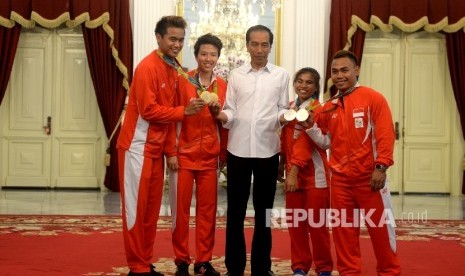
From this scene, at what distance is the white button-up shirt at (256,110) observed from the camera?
14.6 ft

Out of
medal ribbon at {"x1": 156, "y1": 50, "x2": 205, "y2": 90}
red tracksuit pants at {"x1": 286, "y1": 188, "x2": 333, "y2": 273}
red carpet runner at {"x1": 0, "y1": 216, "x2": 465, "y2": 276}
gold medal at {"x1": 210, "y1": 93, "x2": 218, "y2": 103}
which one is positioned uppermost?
medal ribbon at {"x1": 156, "y1": 50, "x2": 205, "y2": 90}

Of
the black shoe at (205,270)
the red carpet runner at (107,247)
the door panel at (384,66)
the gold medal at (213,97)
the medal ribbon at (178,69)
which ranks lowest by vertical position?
the red carpet runner at (107,247)

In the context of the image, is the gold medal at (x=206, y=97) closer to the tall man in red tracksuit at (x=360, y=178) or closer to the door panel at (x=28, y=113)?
the tall man in red tracksuit at (x=360, y=178)

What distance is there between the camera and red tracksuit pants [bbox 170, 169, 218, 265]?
4582 millimetres

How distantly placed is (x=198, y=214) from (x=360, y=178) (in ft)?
3.58

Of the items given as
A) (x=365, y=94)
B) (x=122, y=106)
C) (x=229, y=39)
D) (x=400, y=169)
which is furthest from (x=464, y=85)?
(x=365, y=94)

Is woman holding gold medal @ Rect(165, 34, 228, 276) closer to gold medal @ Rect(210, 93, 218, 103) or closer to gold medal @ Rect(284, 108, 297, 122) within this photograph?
gold medal @ Rect(210, 93, 218, 103)

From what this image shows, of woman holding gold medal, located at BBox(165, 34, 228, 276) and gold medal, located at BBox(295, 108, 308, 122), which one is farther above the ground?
gold medal, located at BBox(295, 108, 308, 122)

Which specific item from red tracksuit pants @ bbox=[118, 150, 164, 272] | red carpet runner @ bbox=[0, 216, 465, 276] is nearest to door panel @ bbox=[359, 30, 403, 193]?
red carpet runner @ bbox=[0, 216, 465, 276]

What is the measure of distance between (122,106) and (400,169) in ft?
13.7

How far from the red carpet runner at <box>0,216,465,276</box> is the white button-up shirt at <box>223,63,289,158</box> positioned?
0.87 meters

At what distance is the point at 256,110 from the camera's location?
4.50 m

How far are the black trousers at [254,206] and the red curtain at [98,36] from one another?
587cm

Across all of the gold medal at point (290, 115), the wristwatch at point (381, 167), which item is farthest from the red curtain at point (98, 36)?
the wristwatch at point (381, 167)
